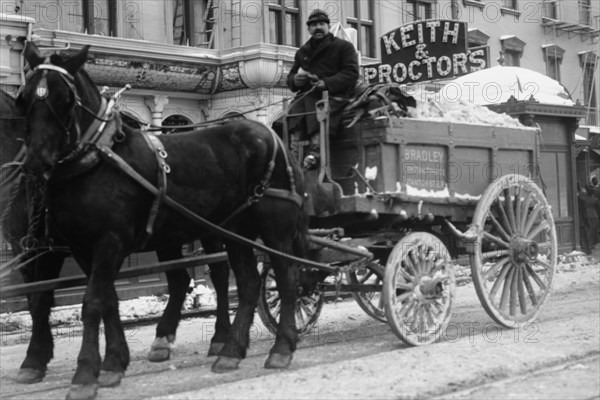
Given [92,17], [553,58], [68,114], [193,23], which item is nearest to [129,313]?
[68,114]

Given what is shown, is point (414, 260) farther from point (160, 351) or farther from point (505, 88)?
point (505, 88)

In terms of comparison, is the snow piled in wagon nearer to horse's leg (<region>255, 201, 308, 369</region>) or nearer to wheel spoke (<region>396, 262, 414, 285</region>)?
wheel spoke (<region>396, 262, 414, 285</region>)

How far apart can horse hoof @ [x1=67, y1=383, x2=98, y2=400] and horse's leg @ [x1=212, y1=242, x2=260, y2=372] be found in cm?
137

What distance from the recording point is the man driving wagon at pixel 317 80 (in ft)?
30.2

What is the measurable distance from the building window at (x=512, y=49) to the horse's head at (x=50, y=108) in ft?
77.4

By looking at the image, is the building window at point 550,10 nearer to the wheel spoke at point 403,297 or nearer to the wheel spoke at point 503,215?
the wheel spoke at point 503,215

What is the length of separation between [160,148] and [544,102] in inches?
501

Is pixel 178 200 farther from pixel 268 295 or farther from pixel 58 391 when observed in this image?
pixel 268 295

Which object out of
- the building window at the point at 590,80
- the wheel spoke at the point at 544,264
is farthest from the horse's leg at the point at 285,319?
the building window at the point at 590,80

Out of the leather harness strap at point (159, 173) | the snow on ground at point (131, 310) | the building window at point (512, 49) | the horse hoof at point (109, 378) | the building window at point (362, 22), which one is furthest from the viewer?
the building window at point (512, 49)

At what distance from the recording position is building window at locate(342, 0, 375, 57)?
2247 cm

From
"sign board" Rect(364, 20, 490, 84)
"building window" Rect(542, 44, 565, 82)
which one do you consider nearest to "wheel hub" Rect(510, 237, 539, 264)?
"sign board" Rect(364, 20, 490, 84)

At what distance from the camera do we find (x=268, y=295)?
32.0 ft

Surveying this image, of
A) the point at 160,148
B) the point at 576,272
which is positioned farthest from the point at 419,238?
the point at 576,272
